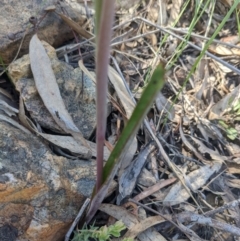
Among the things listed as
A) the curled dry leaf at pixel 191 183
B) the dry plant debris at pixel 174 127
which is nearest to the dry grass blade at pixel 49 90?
the dry plant debris at pixel 174 127

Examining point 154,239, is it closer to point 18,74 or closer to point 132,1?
point 18,74

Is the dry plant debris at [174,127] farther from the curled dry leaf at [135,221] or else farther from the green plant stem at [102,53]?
the green plant stem at [102,53]

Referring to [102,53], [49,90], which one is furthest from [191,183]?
[102,53]

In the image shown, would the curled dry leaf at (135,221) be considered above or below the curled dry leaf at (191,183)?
below

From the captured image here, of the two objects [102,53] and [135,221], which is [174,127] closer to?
[135,221]

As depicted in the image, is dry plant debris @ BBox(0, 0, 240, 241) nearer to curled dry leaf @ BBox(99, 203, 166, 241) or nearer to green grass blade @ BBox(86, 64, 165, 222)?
curled dry leaf @ BBox(99, 203, 166, 241)

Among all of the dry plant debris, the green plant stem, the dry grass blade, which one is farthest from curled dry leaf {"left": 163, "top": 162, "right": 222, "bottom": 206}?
the green plant stem
